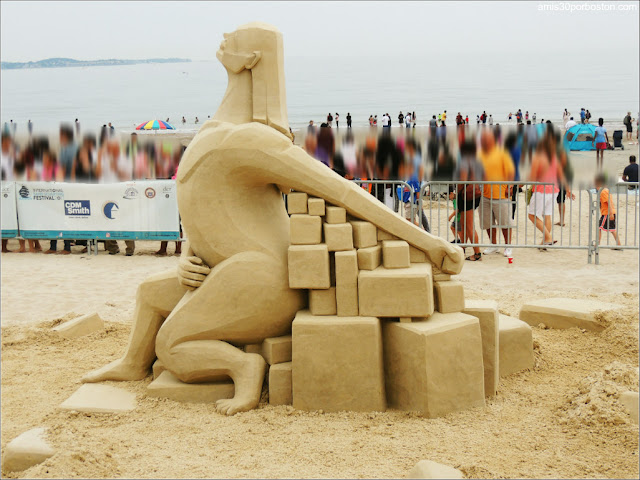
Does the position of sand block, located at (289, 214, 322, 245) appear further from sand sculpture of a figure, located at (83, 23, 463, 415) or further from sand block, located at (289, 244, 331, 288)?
sand sculpture of a figure, located at (83, 23, 463, 415)

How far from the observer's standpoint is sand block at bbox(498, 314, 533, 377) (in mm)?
5680

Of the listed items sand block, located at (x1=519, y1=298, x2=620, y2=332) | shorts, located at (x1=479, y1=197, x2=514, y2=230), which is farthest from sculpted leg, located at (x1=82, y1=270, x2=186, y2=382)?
shorts, located at (x1=479, y1=197, x2=514, y2=230)

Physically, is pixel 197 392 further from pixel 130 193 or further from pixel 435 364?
pixel 130 193

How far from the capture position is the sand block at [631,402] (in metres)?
4.68

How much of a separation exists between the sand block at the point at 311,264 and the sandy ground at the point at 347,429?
861 mm

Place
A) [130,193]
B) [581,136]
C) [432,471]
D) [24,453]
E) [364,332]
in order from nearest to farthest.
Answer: [432,471], [24,453], [364,332], [130,193], [581,136]

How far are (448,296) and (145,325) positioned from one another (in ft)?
7.23

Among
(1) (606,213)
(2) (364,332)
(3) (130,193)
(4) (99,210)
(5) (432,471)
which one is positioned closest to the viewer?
(5) (432,471)

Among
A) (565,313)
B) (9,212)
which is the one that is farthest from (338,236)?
(9,212)

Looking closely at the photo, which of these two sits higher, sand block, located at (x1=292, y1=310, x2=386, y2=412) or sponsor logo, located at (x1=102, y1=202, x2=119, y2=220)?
sponsor logo, located at (x1=102, y1=202, x2=119, y2=220)

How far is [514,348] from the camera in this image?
5711 millimetres

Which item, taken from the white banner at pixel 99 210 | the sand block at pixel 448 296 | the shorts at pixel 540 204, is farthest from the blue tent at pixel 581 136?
the sand block at pixel 448 296

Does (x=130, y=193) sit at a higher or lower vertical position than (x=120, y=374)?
higher

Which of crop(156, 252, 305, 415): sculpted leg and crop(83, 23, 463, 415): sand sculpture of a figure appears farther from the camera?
crop(156, 252, 305, 415): sculpted leg
